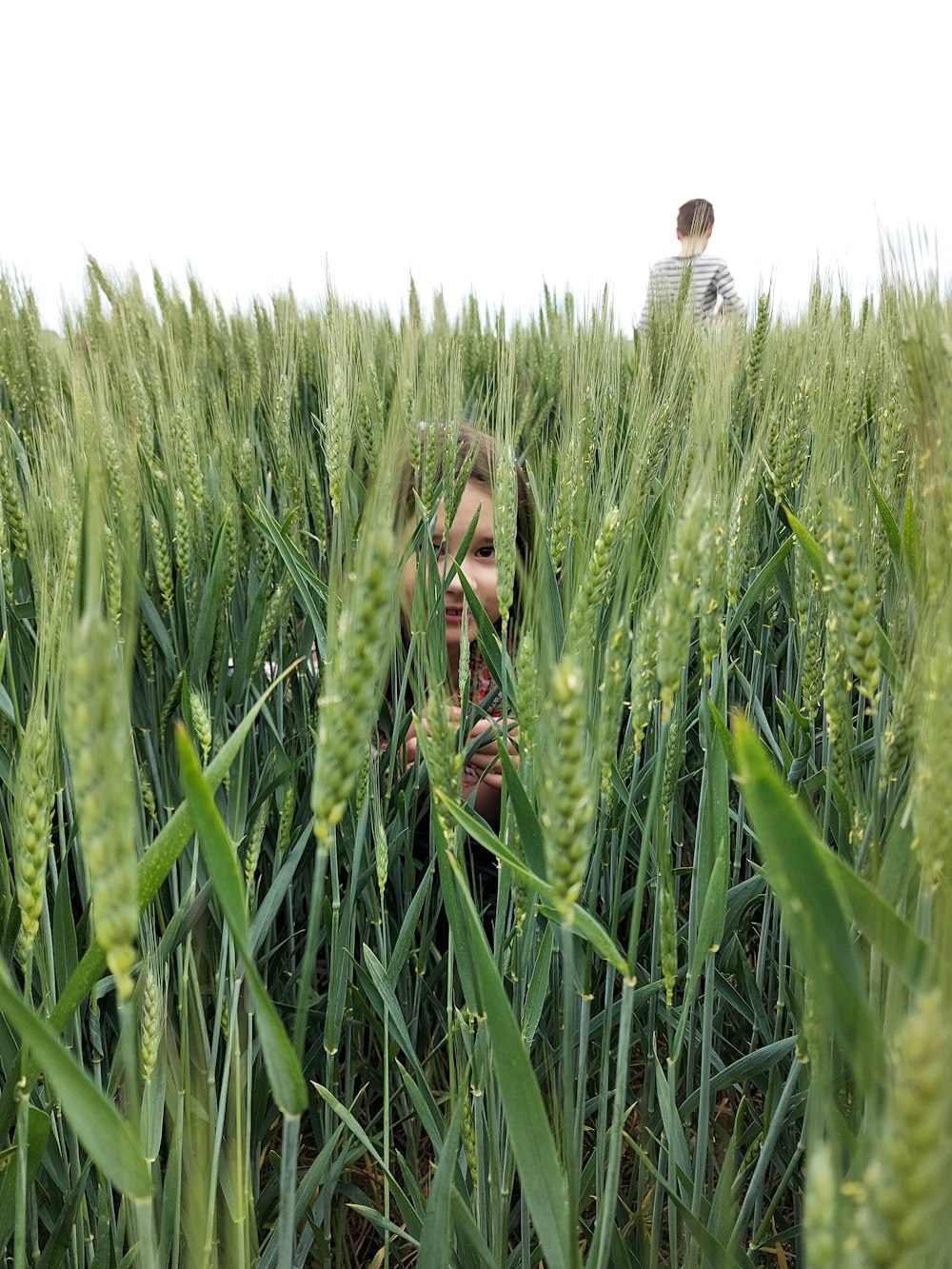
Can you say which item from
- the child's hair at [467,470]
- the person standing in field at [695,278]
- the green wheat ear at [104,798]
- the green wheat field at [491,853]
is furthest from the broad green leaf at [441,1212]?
the person standing in field at [695,278]

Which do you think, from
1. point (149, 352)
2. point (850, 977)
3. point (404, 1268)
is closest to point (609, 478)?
point (850, 977)

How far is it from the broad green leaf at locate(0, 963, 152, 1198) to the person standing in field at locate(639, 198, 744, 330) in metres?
1.28

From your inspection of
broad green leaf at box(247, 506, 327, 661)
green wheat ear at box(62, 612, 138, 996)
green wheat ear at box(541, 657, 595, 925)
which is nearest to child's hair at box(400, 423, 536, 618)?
broad green leaf at box(247, 506, 327, 661)

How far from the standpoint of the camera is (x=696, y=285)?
2703mm

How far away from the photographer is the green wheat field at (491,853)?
1.27 feet

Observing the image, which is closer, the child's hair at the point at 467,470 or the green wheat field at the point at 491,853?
the green wheat field at the point at 491,853

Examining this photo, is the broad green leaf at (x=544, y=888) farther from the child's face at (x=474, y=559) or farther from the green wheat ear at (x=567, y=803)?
the child's face at (x=474, y=559)

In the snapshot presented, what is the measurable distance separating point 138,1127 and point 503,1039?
19 cm

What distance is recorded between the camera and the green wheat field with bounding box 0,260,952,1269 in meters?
0.39

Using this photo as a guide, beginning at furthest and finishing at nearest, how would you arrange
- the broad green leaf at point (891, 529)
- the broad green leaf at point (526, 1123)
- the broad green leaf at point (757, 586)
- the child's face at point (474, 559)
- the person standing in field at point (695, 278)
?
the person standing in field at point (695, 278) < the child's face at point (474, 559) < the broad green leaf at point (757, 586) < the broad green leaf at point (891, 529) < the broad green leaf at point (526, 1123)

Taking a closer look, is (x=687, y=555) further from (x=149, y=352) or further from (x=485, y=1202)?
(x=149, y=352)

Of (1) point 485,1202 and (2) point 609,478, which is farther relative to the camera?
(2) point 609,478

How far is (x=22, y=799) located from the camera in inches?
21.9

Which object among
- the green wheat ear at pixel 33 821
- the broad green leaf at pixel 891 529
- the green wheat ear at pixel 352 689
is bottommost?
the green wheat ear at pixel 33 821
